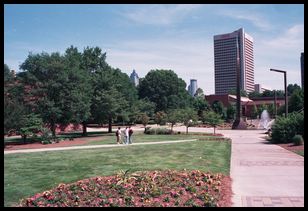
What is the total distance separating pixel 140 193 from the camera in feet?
32.2

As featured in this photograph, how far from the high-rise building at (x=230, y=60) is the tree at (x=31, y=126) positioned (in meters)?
100

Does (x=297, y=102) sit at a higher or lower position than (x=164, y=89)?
lower

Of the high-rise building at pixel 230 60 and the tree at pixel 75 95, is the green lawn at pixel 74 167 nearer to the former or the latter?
the tree at pixel 75 95

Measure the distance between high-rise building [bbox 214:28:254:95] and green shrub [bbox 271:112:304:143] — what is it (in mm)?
98736

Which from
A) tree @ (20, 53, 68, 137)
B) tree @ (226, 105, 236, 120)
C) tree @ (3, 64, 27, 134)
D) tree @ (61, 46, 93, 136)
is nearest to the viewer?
tree @ (3, 64, 27, 134)

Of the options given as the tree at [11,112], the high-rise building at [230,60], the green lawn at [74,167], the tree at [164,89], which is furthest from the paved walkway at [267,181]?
the high-rise building at [230,60]

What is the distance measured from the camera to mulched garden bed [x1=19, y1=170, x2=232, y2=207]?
918 cm

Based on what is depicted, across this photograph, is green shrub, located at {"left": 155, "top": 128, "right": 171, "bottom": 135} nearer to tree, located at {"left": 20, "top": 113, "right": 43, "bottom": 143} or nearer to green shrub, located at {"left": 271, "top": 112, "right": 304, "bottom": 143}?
tree, located at {"left": 20, "top": 113, "right": 43, "bottom": 143}

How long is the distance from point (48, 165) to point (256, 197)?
31.4 feet

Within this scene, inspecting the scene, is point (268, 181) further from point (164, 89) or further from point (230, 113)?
point (164, 89)

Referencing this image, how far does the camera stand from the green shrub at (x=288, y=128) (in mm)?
26267

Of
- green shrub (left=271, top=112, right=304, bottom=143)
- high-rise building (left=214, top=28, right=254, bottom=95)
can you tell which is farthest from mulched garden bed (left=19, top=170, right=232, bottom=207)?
high-rise building (left=214, top=28, right=254, bottom=95)

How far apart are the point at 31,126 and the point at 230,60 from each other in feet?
450

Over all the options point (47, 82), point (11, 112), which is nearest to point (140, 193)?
point (11, 112)
